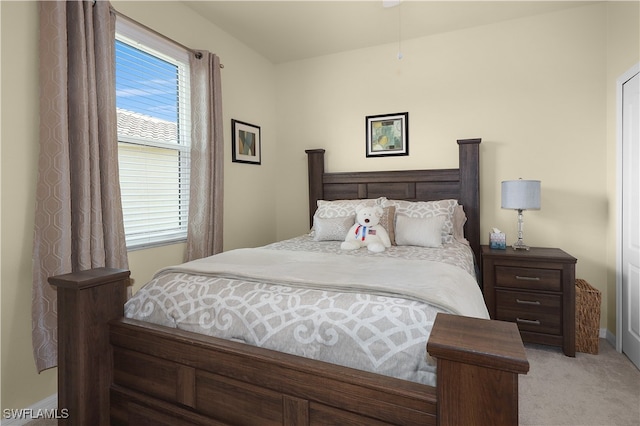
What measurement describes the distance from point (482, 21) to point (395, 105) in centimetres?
101

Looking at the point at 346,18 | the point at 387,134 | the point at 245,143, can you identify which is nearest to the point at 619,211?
the point at 387,134

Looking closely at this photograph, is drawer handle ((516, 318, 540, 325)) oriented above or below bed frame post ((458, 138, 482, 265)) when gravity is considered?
below

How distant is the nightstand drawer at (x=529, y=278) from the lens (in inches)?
96.5

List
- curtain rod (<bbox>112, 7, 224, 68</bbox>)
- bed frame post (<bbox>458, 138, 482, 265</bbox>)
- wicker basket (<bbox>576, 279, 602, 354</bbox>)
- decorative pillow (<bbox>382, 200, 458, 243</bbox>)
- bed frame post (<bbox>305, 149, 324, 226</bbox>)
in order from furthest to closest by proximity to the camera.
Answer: bed frame post (<bbox>305, 149, 324, 226</bbox>)
bed frame post (<bbox>458, 138, 482, 265</bbox>)
decorative pillow (<bbox>382, 200, 458, 243</bbox>)
wicker basket (<bbox>576, 279, 602, 354</bbox>)
curtain rod (<bbox>112, 7, 224, 68</bbox>)

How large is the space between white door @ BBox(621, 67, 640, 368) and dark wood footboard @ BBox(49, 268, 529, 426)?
210 centimetres

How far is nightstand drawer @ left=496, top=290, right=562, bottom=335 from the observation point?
8.04ft

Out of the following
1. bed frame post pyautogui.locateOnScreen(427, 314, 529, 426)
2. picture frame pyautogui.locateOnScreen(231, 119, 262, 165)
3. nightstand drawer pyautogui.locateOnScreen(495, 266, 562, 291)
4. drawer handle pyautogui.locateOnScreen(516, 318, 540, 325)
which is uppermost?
picture frame pyautogui.locateOnScreen(231, 119, 262, 165)

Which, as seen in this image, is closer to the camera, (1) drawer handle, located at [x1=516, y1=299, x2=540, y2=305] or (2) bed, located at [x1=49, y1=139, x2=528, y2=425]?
(2) bed, located at [x1=49, y1=139, x2=528, y2=425]

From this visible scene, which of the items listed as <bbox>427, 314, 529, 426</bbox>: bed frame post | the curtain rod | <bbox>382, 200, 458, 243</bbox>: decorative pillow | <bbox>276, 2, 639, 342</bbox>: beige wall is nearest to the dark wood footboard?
<bbox>427, 314, 529, 426</bbox>: bed frame post

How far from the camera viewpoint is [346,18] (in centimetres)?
296

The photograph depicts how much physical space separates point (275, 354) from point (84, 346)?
796mm

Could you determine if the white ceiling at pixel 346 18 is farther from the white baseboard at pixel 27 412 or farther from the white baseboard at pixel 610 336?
the white baseboard at pixel 27 412

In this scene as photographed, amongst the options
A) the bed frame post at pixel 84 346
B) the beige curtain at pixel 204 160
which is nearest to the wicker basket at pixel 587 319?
the beige curtain at pixel 204 160

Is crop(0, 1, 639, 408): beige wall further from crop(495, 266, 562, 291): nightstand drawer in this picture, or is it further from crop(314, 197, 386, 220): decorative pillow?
crop(314, 197, 386, 220): decorative pillow
